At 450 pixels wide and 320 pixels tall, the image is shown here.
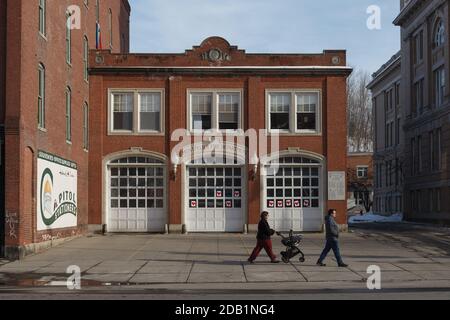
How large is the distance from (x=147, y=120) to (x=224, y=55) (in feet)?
16.5

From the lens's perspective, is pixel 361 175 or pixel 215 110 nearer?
pixel 215 110

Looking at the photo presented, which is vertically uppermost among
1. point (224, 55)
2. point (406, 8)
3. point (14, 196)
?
point (406, 8)

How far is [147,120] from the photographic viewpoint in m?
33.7

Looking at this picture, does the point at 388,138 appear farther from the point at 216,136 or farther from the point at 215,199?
the point at 215,199

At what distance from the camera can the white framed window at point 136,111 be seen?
33.5 m

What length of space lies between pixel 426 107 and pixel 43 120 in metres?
33.4

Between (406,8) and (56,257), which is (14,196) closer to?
(56,257)

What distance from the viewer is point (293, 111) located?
33.5m

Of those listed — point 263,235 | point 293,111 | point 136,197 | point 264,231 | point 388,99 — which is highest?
point 388,99

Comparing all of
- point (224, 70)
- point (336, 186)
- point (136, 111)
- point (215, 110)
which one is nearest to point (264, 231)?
point (336, 186)

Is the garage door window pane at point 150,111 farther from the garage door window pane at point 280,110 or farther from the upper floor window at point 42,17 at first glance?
the upper floor window at point 42,17

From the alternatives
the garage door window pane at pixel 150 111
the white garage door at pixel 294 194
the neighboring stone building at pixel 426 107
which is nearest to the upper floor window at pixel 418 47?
the neighboring stone building at pixel 426 107

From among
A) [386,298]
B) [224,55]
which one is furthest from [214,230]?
[386,298]
